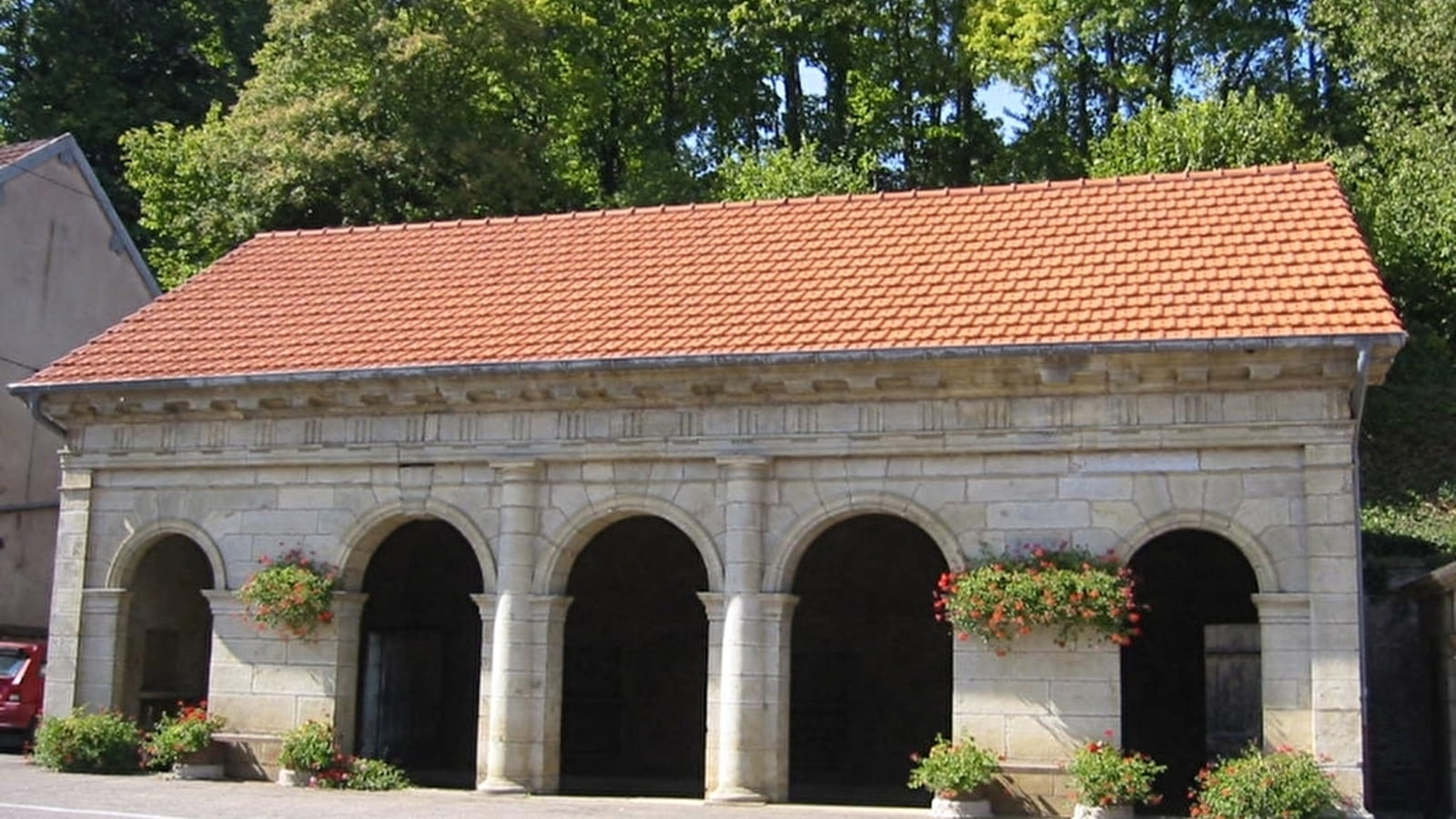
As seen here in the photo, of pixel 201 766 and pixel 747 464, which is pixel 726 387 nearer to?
pixel 747 464

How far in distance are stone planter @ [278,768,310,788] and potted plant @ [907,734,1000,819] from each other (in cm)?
616

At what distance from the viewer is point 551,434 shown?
Answer: 16.7m

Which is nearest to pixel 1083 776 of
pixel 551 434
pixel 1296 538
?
pixel 1296 538

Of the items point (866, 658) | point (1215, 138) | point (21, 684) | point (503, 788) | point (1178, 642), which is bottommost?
point (503, 788)

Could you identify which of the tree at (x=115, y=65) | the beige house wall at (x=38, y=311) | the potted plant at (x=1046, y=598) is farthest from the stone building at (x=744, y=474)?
the tree at (x=115, y=65)

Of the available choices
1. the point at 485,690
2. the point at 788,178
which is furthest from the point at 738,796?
the point at 788,178

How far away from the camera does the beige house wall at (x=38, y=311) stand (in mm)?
24328

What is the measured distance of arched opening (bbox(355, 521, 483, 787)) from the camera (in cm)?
1922

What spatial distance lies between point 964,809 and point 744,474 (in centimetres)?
363

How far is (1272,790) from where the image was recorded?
13.8m

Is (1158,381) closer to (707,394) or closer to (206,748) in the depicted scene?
(707,394)

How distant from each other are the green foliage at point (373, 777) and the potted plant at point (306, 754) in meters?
0.25

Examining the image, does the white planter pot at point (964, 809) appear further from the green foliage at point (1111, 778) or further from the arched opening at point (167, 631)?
the arched opening at point (167, 631)

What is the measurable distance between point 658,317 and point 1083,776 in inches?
239
